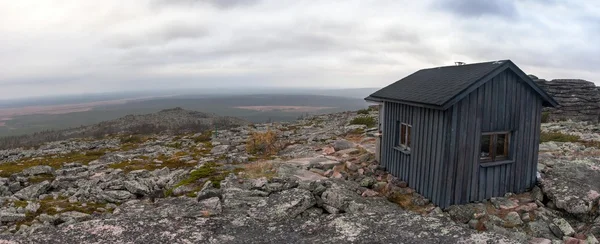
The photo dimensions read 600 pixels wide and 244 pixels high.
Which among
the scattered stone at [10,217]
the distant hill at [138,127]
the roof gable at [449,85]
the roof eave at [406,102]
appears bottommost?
the distant hill at [138,127]

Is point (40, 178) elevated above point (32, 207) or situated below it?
below

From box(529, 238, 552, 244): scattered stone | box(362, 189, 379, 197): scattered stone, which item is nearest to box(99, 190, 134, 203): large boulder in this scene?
box(362, 189, 379, 197): scattered stone

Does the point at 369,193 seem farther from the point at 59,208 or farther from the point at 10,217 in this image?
the point at 10,217

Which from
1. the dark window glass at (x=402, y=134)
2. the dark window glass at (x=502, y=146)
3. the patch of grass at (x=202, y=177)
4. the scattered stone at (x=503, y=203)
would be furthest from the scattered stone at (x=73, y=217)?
the dark window glass at (x=502, y=146)

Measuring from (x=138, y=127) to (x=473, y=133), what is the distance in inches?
2230

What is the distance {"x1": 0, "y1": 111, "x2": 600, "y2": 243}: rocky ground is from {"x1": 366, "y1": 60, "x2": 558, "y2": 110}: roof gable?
3.17 m

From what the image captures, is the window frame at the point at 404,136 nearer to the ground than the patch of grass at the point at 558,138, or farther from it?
farther from it

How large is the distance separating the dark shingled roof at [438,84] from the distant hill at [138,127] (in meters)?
38.9

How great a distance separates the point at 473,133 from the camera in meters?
10.9

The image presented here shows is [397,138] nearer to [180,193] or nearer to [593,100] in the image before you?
[180,193]

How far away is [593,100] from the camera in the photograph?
129 feet

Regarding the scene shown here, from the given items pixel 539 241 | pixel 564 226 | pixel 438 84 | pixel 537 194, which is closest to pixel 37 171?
pixel 438 84

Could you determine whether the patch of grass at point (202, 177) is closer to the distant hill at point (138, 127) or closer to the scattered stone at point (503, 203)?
the scattered stone at point (503, 203)

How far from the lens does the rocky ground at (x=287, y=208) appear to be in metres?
8.42
